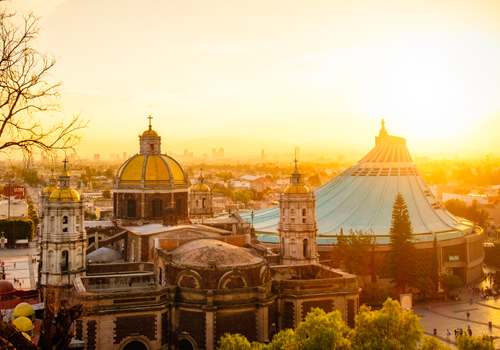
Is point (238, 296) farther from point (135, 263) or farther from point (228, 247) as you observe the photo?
point (135, 263)

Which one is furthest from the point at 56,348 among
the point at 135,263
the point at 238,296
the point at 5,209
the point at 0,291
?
the point at 5,209

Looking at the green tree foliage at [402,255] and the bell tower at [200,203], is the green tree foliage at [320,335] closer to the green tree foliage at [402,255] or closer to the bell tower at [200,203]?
the green tree foliage at [402,255]

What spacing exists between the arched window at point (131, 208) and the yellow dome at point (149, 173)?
1.39m

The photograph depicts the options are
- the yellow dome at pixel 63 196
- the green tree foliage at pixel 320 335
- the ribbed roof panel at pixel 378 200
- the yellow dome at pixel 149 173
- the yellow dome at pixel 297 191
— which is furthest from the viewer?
the ribbed roof panel at pixel 378 200

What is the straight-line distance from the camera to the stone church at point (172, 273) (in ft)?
82.4

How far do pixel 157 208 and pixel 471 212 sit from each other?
61.7 metres

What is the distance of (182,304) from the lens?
25703 millimetres

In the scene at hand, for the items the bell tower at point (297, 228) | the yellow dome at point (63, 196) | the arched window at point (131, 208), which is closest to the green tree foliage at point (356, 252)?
the bell tower at point (297, 228)

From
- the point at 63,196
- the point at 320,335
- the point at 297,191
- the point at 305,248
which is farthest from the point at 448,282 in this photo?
the point at 63,196

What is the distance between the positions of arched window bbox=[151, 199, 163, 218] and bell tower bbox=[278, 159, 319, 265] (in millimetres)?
10168

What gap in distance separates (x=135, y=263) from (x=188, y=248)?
573 centimetres

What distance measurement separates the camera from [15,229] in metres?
77.2

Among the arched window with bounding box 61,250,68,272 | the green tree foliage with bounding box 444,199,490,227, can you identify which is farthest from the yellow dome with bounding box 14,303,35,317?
the green tree foliage with bounding box 444,199,490,227

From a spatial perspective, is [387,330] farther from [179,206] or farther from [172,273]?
[179,206]
